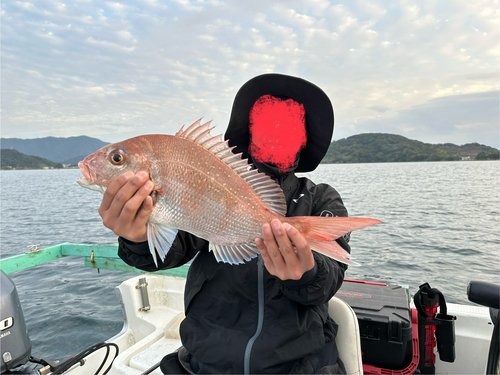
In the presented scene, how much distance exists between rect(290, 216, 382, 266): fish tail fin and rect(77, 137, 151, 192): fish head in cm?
107

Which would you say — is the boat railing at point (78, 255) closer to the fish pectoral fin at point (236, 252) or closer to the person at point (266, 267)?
the person at point (266, 267)

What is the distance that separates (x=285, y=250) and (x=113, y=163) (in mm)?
1219

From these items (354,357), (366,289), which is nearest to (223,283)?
(354,357)

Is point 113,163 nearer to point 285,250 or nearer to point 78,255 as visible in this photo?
point 285,250

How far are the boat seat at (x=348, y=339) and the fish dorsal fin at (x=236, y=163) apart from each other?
1.19 meters

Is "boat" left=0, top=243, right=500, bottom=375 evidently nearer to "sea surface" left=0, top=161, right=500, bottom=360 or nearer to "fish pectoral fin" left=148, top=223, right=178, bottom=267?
"fish pectoral fin" left=148, top=223, right=178, bottom=267

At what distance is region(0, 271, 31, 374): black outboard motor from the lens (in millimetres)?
2889

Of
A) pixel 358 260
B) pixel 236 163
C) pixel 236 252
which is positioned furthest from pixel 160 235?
pixel 358 260

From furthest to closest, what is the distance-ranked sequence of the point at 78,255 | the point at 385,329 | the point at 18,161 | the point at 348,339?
the point at 18,161, the point at 78,255, the point at 385,329, the point at 348,339

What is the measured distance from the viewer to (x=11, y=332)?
300cm

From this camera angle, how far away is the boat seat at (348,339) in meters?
2.59

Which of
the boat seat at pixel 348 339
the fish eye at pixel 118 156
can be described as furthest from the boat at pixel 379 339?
the fish eye at pixel 118 156

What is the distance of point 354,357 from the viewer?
259 centimetres


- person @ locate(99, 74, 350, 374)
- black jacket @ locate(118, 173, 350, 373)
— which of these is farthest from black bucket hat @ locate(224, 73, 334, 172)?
black jacket @ locate(118, 173, 350, 373)
